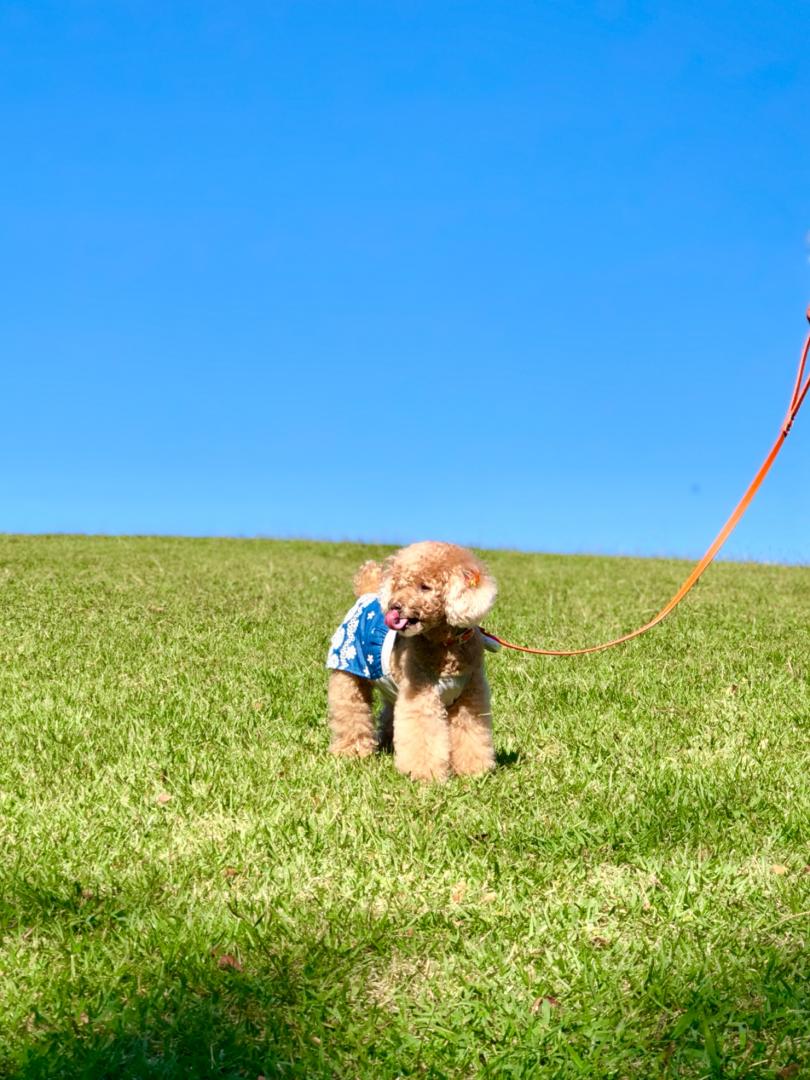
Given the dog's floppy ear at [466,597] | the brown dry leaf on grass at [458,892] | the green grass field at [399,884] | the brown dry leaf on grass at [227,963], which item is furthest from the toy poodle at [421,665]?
the brown dry leaf on grass at [227,963]

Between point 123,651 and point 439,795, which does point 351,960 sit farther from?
point 123,651

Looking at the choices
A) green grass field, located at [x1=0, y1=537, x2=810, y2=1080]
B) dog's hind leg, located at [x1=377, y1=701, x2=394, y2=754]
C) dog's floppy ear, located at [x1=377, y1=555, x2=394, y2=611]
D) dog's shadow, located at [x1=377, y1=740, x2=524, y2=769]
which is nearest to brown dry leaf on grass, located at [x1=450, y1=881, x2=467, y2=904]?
green grass field, located at [x1=0, y1=537, x2=810, y2=1080]

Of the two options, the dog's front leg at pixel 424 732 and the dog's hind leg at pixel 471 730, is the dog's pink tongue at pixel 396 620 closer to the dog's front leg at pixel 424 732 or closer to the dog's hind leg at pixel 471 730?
the dog's front leg at pixel 424 732

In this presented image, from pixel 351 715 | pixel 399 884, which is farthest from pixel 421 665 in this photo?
pixel 399 884

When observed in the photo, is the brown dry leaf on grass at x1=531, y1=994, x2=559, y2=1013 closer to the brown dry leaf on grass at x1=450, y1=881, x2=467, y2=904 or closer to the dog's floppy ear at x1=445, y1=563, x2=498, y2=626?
the brown dry leaf on grass at x1=450, y1=881, x2=467, y2=904

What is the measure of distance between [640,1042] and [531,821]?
222 centimetres

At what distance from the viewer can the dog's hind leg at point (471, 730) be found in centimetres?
724

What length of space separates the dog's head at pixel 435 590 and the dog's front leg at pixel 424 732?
1.78ft

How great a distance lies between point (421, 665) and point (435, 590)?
673 mm

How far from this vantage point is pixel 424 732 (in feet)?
23.1

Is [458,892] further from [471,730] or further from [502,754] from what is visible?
[502,754]

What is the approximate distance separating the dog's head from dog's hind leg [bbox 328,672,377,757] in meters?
1.24

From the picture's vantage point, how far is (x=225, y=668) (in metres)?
11.6

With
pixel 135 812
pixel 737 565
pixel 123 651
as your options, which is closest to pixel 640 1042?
pixel 135 812
